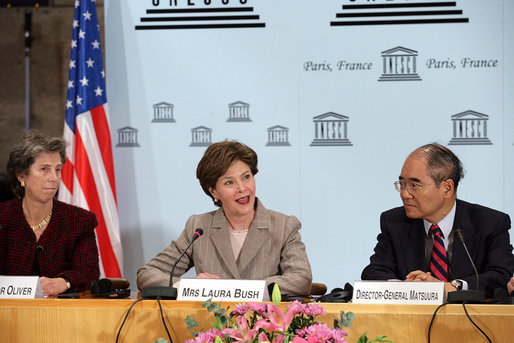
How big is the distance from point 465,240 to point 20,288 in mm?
1833

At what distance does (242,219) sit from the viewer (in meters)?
2.94

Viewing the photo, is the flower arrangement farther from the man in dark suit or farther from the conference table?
the man in dark suit

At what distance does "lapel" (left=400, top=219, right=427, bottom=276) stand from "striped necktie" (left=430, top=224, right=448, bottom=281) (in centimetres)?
5

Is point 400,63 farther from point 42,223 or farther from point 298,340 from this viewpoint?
point 298,340

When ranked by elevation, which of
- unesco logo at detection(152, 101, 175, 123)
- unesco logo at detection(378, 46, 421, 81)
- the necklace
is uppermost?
unesco logo at detection(378, 46, 421, 81)

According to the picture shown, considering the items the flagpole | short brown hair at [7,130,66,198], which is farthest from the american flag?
short brown hair at [7,130,66,198]

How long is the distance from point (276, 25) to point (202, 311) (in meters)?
2.81

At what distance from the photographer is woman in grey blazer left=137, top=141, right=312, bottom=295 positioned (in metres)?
2.85

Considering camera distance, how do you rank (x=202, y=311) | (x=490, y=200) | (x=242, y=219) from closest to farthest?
(x=202, y=311)
(x=242, y=219)
(x=490, y=200)

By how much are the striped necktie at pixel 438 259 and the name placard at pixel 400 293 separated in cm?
71

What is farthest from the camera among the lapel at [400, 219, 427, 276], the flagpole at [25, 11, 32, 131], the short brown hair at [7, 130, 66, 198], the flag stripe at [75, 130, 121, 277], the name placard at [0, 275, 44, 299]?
the flagpole at [25, 11, 32, 131]

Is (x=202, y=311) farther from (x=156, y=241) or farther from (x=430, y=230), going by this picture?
(x=156, y=241)

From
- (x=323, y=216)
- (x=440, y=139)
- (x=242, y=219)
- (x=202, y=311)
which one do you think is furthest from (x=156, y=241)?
(x=202, y=311)

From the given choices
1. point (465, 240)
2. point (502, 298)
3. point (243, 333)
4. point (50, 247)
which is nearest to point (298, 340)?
point (243, 333)
